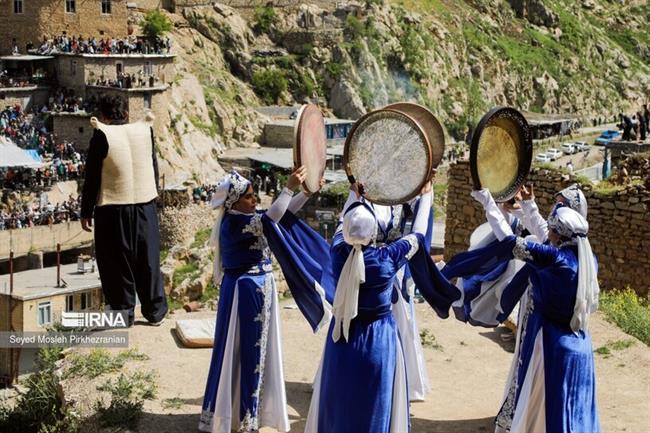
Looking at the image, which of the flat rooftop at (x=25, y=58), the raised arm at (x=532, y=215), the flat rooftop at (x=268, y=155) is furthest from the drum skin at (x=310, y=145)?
the flat rooftop at (x=25, y=58)

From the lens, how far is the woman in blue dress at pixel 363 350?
8055 mm

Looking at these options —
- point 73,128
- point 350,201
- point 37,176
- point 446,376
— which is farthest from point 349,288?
point 73,128

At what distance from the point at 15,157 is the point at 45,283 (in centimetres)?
950

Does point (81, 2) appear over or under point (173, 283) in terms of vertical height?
over

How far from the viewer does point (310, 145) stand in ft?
29.5

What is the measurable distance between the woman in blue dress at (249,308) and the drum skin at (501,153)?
1438mm

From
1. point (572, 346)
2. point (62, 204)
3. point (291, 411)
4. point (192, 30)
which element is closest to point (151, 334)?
point (291, 411)

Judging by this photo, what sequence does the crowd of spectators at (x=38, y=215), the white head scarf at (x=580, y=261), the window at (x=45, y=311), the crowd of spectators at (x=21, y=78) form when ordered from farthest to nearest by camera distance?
the crowd of spectators at (x=21, y=78) → the crowd of spectators at (x=38, y=215) → the window at (x=45, y=311) → the white head scarf at (x=580, y=261)

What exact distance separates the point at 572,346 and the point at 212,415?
2.85 meters

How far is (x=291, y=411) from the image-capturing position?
10016 mm

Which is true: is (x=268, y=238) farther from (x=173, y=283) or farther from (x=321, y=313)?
(x=173, y=283)

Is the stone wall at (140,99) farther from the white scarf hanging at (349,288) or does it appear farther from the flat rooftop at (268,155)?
the white scarf hanging at (349,288)

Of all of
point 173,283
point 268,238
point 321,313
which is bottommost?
point 173,283

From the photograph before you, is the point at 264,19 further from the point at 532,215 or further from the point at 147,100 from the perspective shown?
the point at 532,215
